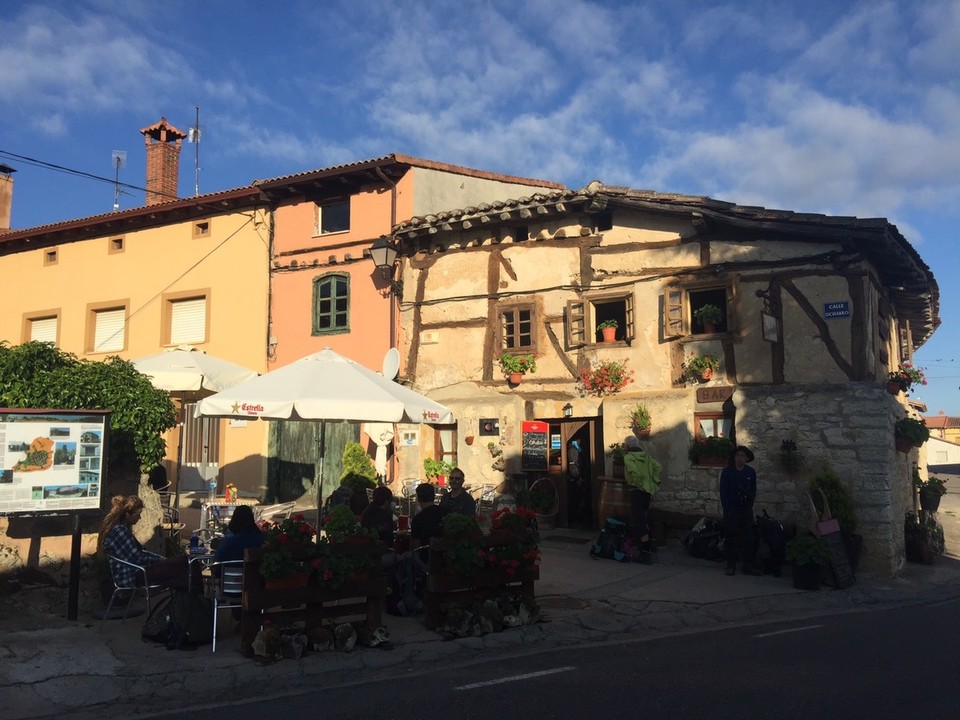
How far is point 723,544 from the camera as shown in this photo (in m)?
11.4

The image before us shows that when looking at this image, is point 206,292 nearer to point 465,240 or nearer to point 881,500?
point 465,240

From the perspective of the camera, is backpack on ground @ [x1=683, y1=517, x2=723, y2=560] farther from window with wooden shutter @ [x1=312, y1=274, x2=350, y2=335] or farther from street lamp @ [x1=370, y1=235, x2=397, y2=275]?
window with wooden shutter @ [x1=312, y1=274, x2=350, y2=335]

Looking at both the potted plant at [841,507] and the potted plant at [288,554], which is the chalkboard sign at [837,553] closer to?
the potted plant at [841,507]

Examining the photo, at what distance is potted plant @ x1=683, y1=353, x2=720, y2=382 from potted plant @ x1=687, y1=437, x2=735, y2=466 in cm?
96

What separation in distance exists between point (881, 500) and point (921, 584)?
1.18m

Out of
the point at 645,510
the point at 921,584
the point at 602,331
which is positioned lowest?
the point at 921,584

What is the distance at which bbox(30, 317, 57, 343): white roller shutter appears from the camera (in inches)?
812

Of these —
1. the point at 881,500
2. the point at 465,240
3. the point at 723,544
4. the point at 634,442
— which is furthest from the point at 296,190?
the point at 881,500

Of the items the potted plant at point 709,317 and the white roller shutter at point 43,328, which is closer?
the potted plant at point 709,317

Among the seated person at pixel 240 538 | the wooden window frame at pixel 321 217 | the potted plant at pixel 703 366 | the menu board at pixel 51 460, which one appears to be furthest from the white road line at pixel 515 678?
the wooden window frame at pixel 321 217

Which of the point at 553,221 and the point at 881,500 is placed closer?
the point at 881,500

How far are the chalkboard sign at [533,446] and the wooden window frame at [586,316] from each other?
1.53 m

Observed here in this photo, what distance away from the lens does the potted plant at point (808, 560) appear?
32.8 feet

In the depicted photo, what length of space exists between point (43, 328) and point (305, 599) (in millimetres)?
17488
